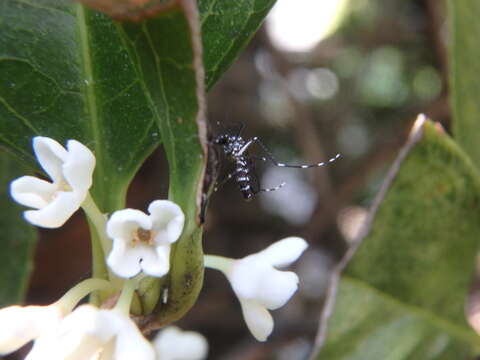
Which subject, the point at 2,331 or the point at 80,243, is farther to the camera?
the point at 80,243

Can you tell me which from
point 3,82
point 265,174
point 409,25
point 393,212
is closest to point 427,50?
point 409,25

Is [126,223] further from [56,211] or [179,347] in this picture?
[179,347]

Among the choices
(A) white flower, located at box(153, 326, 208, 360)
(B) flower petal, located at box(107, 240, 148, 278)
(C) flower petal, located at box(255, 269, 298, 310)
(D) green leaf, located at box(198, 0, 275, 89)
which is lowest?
(A) white flower, located at box(153, 326, 208, 360)

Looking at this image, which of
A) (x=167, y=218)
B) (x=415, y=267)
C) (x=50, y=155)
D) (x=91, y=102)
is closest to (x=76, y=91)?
(x=91, y=102)

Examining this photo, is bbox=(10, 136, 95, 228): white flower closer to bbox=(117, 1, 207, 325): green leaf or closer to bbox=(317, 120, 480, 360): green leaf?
bbox=(117, 1, 207, 325): green leaf

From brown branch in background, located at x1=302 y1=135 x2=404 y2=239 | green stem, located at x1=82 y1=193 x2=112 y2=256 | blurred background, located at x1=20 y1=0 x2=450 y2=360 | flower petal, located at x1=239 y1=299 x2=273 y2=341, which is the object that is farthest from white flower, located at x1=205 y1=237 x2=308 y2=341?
brown branch in background, located at x1=302 y1=135 x2=404 y2=239

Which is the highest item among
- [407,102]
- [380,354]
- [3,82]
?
[3,82]

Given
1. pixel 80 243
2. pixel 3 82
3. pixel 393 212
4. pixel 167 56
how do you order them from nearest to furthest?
1. pixel 167 56
2. pixel 3 82
3. pixel 393 212
4. pixel 80 243

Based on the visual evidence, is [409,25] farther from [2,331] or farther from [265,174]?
[2,331]
